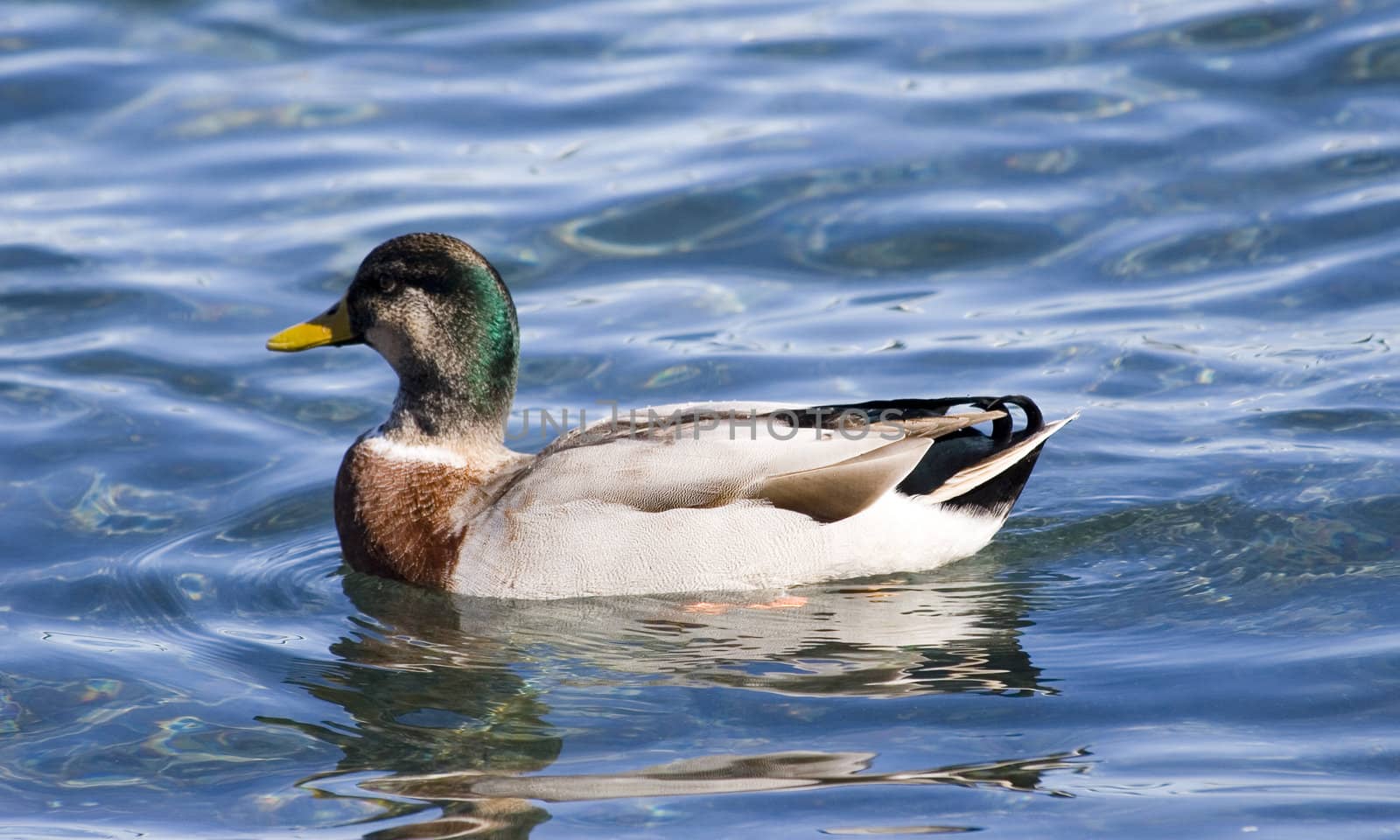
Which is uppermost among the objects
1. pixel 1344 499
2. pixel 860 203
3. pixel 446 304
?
pixel 860 203

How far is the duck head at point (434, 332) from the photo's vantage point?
22.2 feet

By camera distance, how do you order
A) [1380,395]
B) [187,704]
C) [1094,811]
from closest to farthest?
[1094,811]
[187,704]
[1380,395]

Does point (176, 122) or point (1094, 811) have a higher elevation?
point (176, 122)

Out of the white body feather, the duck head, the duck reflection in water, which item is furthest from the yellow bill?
the white body feather

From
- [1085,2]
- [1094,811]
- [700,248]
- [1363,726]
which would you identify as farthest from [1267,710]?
[1085,2]

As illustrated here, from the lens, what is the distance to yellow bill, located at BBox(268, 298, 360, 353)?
690 cm

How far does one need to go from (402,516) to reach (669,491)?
1.06m

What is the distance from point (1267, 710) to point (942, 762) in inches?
40.0

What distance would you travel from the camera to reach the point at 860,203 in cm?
1016

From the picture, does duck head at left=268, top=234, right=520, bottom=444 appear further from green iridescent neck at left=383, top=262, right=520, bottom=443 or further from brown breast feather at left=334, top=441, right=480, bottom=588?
brown breast feather at left=334, top=441, right=480, bottom=588

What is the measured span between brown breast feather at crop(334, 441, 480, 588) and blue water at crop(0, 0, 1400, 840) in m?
0.14

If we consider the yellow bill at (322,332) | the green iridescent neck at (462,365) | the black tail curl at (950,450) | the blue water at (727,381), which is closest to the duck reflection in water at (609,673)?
the blue water at (727,381)

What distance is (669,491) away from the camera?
6.31 meters

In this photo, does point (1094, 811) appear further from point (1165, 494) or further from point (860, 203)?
point (860, 203)
